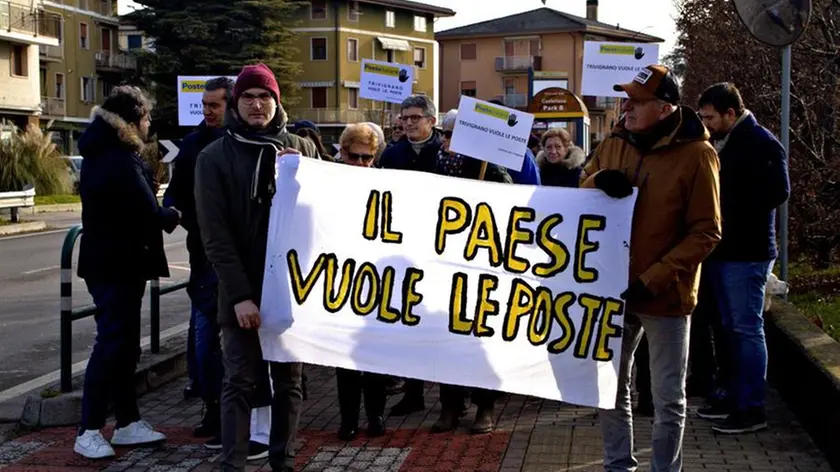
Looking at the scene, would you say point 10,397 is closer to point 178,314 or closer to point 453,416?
point 453,416

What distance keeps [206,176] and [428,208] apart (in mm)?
1161

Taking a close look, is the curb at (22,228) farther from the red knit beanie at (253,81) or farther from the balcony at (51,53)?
the balcony at (51,53)

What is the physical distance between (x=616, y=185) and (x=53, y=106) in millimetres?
66820

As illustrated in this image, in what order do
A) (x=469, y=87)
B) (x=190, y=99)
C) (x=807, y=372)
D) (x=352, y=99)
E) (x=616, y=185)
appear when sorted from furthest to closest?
(x=469, y=87)
(x=352, y=99)
(x=190, y=99)
(x=807, y=372)
(x=616, y=185)

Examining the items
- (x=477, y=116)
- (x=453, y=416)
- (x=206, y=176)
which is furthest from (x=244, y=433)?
(x=477, y=116)

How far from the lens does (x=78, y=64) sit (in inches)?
2862

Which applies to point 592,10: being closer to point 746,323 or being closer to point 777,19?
point 777,19

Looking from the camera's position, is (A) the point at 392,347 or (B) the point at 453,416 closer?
(A) the point at 392,347

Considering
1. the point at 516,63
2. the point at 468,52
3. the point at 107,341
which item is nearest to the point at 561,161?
the point at 107,341

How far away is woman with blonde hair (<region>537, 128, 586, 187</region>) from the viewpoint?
865 centimetres

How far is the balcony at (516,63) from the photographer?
9725cm

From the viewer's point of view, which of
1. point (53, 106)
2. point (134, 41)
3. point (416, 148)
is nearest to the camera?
point (416, 148)

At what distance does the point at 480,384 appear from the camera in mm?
5609

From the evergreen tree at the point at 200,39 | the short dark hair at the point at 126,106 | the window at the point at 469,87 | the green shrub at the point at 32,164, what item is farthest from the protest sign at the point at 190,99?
the window at the point at 469,87
